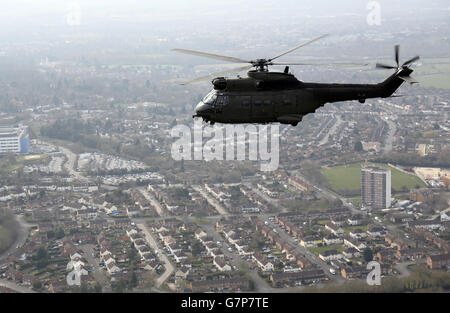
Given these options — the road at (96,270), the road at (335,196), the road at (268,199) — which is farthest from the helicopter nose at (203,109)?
the road at (335,196)

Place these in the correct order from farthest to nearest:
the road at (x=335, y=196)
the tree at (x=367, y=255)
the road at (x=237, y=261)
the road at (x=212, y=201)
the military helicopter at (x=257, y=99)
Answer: the road at (x=212, y=201)
the road at (x=335, y=196)
the tree at (x=367, y=255)
the road at (x=237, y=261)
the military helicopter at (x=257, y=99)

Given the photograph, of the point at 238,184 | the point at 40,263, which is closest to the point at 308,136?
the point at 238,184

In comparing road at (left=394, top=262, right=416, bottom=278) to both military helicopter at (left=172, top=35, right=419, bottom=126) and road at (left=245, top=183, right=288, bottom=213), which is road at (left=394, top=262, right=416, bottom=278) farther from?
military helicopter at (left=172, top=35, right=419, bottom=126)


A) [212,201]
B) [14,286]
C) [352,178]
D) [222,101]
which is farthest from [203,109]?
[352,178]

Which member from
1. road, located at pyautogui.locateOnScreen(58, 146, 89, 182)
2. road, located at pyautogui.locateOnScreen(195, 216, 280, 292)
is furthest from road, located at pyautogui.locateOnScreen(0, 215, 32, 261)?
road, located at pyautogui.locateOnScreen(195, 216, 280, 292)

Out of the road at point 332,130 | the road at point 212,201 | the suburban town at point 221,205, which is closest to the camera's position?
the suburban town at point 221,205

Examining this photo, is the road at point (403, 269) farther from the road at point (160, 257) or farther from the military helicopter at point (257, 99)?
the military helicopter at point (257, 99)

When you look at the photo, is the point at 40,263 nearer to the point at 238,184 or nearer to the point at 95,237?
the point at 95,237
